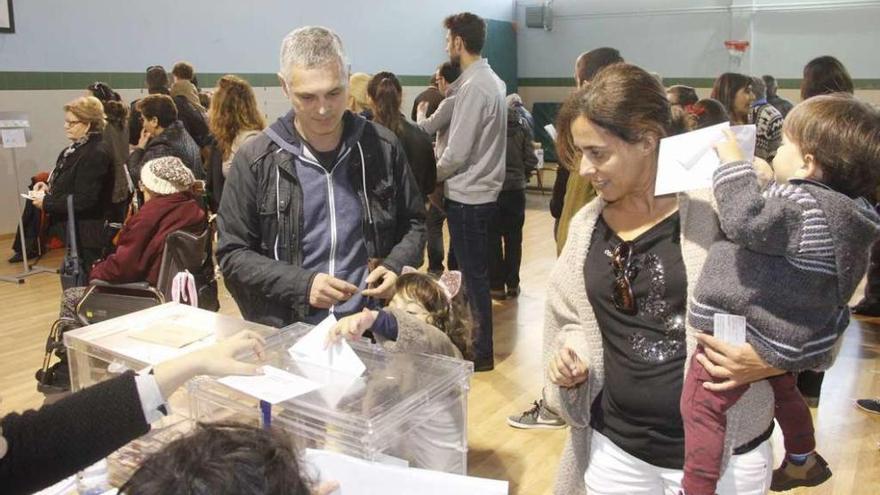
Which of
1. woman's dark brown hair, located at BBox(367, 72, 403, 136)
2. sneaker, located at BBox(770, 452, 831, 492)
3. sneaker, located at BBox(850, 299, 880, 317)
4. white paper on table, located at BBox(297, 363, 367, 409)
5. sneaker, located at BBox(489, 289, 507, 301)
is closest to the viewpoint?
white paper on table, located at BBox(297, 363, 367, 409)

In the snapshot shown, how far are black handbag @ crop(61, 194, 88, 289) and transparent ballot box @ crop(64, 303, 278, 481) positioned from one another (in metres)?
2.64

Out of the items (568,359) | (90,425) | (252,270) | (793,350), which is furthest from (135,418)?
(793,350)

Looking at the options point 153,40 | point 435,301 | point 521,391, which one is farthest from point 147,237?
point 153,40

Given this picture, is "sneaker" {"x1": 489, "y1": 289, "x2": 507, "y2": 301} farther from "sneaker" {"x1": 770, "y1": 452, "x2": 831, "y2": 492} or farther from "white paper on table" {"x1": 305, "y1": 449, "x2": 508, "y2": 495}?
"white paper on table" {"x1": 305, "y1": 449, "x2": 508, "y2": 495}

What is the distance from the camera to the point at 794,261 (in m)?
1.42

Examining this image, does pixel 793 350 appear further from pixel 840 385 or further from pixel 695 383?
pixel 840 385

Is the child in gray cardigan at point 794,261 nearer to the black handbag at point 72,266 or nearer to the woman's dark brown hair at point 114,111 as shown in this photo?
the black handbag at point 72,266

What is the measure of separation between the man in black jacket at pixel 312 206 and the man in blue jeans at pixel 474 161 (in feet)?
6.29

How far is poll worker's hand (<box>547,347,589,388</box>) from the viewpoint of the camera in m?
1.56

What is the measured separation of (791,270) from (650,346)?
1.01 ft

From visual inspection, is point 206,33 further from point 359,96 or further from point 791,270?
point 791,270

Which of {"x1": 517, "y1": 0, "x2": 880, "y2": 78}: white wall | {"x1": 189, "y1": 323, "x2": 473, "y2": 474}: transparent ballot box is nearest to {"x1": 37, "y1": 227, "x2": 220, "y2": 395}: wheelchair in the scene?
{"x1": 189, "y1": 323, "x2": 473, "y2": 474}: transparent ballot box

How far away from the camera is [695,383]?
146 cm

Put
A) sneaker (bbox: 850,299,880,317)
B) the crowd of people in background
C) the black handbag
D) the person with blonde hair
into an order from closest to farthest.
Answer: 1. the crowd of people in background
2. the black handbag
3. the person with blonde hair
4. sneaker (bbox: 850,299,880,317)
